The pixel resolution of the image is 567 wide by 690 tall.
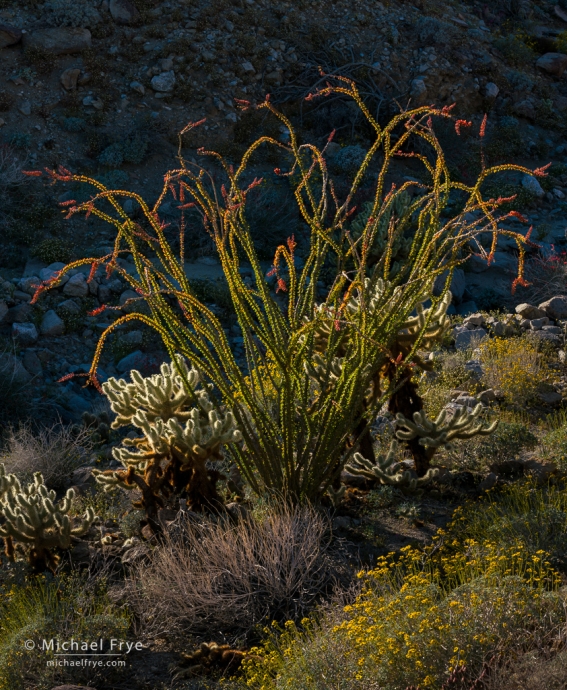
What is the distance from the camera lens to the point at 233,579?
3959 mm

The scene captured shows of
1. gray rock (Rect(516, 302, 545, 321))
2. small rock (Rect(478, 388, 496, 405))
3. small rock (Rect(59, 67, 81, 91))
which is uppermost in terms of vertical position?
small rock (Rect(59, 67, 81, 91))

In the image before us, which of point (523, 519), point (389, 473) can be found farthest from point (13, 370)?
point (523, 519)

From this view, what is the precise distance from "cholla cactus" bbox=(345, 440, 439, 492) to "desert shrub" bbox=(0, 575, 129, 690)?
1.64 m

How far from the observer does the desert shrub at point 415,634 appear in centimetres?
307

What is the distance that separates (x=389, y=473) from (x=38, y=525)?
198 centimetres

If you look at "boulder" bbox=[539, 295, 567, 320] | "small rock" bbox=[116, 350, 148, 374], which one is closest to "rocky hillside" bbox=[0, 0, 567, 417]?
"small rock" bbox=[116, 350, 148, 374]

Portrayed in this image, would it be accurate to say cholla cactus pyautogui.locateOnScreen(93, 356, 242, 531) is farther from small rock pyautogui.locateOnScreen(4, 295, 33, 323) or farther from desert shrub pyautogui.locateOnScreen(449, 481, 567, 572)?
small rock pyautogui.locateOnScreen(4, 295, 33, 323)

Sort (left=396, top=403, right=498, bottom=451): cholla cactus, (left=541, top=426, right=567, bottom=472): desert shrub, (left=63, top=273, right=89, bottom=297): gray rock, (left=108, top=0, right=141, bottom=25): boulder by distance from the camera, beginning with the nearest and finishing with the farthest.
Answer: (left=396, top=403, right=498, bottom=451): cholla cactus → (left=541, top=426, right=567, bottom=472): desert shrub → (left=63, top=273, right=89, bottom=297): gray rock → (left=108, top=0, right=141, bottom=25): boulder

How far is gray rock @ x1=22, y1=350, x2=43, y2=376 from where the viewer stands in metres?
8.79

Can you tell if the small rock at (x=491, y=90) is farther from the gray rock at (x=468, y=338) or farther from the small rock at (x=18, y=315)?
the small rock at (x=18, y=315)

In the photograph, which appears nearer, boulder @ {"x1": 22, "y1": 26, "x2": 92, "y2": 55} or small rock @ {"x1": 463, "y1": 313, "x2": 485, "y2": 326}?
small rock @ {"x1": 463, "y1": 313, "x2": 485, "y2": 326}

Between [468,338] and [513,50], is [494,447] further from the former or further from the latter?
[513,50]

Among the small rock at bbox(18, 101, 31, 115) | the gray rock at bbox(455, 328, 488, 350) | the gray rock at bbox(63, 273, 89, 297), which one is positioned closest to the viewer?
the gray rock at bbox(455, 328, 488, 350)

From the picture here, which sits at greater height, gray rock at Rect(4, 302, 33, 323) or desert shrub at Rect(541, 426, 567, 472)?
Answer: desert shrub at Rect(541, 426, 567, 472)
